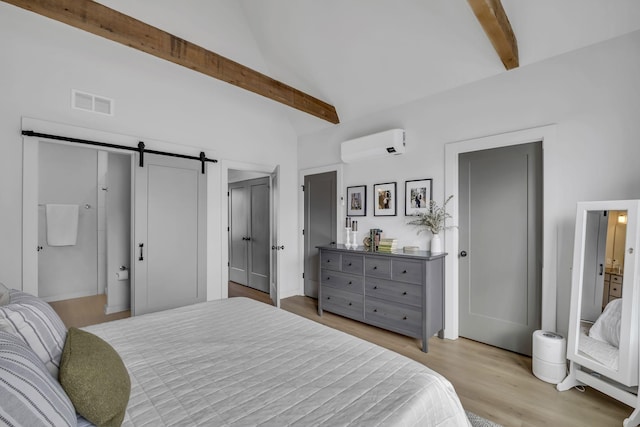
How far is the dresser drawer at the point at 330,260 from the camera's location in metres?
3.68

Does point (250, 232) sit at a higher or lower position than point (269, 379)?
higher

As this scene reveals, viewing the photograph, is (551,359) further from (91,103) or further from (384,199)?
(91,103)

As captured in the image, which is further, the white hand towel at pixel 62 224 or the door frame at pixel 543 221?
the white hand towel at pixel 62 224

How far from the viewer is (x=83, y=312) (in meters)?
3.89

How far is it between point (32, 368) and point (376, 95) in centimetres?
376

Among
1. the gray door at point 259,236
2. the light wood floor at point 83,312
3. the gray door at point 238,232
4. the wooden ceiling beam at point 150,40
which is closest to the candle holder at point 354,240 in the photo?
the gray door at point 259,236

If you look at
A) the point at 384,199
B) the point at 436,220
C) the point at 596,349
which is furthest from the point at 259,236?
the point at 596,349

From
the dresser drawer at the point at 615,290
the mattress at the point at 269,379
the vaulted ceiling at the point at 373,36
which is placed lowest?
the mattress at the point at 269,379

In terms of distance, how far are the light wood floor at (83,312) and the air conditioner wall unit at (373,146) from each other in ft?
11.8

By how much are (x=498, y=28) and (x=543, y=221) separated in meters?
1.64

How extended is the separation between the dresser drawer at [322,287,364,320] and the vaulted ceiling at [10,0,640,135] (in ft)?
7.82

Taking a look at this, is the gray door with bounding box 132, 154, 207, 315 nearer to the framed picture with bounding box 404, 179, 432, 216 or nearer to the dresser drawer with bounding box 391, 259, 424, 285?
the dresser drawer with bounding box 391, 259, 424, 285

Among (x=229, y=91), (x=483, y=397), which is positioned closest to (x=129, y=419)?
(x=483, y=397)

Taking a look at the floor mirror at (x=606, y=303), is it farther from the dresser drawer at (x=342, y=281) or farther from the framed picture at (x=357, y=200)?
the framed picture at (x=357, y=200)
